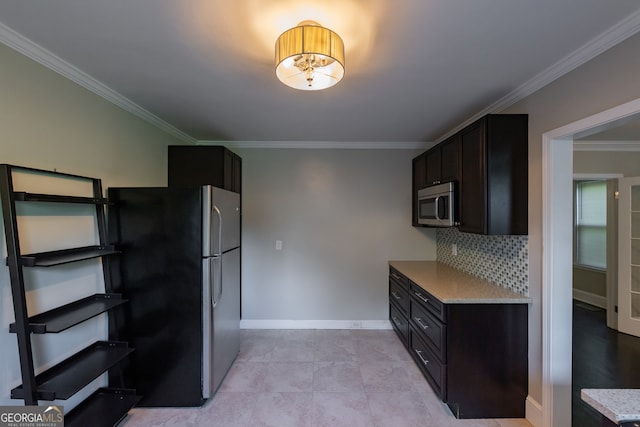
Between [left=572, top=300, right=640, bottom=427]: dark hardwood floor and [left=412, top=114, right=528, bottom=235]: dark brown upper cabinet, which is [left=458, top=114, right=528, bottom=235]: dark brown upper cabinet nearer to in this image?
[left=412, top=114, right=528, bottom=235]: dark brown upper cabinet

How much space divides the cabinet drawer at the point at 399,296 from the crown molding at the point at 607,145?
9.71ft

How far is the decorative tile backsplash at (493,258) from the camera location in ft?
7.13

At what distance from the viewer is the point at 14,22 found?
1.40m

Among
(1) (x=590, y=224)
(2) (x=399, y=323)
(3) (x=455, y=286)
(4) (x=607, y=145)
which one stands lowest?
(2) (x=399, y=323)

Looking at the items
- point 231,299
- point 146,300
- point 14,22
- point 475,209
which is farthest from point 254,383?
point 14,22

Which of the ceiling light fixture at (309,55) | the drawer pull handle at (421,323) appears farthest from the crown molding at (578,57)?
the drawer pull handle at (421,323)

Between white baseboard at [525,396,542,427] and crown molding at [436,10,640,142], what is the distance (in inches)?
87.7

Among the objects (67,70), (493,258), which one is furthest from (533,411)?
(67,70)

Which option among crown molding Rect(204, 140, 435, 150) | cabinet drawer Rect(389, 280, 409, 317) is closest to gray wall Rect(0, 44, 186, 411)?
crown molding Rect(204, 140, 435, 150)

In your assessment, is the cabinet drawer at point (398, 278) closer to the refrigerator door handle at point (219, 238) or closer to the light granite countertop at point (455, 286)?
the light granite countertop at point (455, 286)

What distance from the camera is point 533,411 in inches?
79.6

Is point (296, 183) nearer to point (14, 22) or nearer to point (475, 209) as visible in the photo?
→ point (475, 209)

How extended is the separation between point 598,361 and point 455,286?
1960 mm
